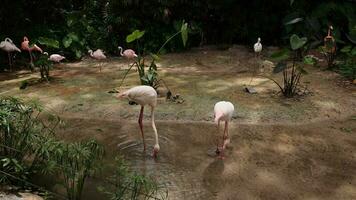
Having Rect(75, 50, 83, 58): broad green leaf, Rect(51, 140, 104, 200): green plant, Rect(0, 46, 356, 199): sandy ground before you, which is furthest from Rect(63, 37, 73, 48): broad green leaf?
Rect(51, 140, 104, 200): green plant

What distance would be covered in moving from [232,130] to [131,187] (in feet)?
6.71

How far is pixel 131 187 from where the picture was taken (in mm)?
3703

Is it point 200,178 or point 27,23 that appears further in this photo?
point 27,23

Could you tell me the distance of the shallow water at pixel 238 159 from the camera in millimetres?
4051

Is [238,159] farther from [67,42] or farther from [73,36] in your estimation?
[73,36]

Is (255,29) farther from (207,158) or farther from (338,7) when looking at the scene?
(207,158)


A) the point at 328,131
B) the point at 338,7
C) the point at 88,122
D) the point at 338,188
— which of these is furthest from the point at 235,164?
the point at 338,7

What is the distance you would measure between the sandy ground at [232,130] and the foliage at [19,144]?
0.58 metres

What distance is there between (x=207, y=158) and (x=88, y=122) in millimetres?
1806

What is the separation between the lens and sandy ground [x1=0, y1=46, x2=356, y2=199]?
4.18m

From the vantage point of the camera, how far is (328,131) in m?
5.41

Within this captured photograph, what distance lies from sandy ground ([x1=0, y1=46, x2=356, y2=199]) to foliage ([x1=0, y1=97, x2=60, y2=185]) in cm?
58

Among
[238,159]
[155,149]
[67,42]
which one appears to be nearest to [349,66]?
[238,159]

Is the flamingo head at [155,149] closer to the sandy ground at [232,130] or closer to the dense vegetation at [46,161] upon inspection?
the sandy ground at [232,130]
